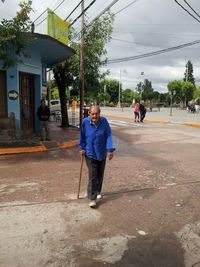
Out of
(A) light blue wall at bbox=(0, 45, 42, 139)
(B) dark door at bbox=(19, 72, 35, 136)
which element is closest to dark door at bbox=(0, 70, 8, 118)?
(A) light blue wall at bbox=(0, 45, 42, 139)

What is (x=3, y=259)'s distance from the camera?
4215 millimetres

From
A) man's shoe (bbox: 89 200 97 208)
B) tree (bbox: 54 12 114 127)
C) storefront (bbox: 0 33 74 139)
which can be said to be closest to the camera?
man's shoe (bbox: 89 200 97 208)

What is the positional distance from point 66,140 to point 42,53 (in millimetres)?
4105

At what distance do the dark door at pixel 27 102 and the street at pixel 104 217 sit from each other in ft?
18.1

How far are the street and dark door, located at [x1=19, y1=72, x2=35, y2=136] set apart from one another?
5.50 metres

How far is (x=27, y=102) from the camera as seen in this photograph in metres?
15.5

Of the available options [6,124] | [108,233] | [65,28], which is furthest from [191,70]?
[108,233]

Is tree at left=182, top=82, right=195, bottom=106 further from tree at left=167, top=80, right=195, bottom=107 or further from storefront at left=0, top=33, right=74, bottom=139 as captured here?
storefront at left=0, top=33, right=74, bottom=139

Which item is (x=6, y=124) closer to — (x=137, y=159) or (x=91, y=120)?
(x=137, y=159)

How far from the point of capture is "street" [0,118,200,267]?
4.33 metres

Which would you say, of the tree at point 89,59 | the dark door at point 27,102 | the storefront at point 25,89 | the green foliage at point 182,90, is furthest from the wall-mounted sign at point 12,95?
the green foliage at point 182,90

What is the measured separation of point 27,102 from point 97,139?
32.4ft

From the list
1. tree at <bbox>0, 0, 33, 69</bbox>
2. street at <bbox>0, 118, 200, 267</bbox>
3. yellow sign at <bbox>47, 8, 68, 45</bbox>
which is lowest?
street at <bbox>0, 118, 200, 267</bbox>

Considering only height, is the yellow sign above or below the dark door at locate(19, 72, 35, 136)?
above
